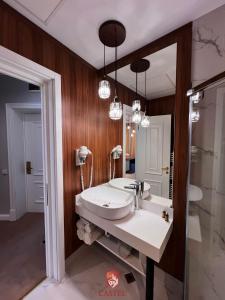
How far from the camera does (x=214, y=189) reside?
113cm

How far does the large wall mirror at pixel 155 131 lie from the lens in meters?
1.40

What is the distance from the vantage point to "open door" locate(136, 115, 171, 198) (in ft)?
4.80

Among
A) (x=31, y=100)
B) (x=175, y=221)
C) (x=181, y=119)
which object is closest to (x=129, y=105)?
(x=181, y=119)

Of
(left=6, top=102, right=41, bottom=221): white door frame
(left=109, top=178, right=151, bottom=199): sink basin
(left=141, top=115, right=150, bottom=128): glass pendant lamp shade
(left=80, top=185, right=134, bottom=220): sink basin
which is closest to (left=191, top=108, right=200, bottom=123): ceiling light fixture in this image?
(left=141, top=115, right=150, bottom=128): glass pendant lamp shade

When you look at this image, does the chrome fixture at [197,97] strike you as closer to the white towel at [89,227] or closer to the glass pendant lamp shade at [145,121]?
the glass pendant lamp shade at [145,121]

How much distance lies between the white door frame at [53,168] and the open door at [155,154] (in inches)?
33.3

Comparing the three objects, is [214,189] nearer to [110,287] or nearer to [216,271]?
[216,271]

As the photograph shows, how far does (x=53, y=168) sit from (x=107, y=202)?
2.15 ft

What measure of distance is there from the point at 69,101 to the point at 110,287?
76.1 inches

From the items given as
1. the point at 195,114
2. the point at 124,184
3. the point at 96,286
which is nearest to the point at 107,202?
the point at 124,184

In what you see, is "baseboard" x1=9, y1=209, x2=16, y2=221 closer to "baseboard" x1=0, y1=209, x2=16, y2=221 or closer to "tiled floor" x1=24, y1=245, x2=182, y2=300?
"baseboard" x1=0, y1=209, x2=16, y2=221

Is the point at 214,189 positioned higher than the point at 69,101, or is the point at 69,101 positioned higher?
the point at 69,101

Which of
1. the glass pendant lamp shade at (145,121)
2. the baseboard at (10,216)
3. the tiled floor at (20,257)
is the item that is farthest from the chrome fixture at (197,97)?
the baseboard at (10,216)

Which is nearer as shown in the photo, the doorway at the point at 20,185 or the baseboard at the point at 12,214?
the doorway at the point at 20,185
